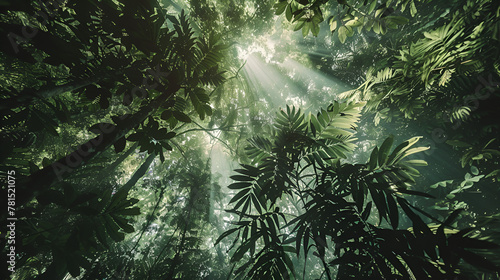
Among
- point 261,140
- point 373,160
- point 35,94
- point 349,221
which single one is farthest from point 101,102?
point 373,160

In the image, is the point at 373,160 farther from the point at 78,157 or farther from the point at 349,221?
the point at 78,157

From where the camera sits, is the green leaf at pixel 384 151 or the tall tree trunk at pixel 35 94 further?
the green leaf at pixel 384 151

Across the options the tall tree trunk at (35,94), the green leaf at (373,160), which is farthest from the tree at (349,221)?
the tall tree trunk at (35,94)

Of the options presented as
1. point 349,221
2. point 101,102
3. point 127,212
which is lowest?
point 127,212

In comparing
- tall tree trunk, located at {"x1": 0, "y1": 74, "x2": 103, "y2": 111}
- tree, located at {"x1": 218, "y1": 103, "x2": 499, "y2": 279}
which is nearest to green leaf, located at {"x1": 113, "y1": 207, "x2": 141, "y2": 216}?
tree, located at {"x1": 218, "y1": 103, "x2": 499, "y2": 279}

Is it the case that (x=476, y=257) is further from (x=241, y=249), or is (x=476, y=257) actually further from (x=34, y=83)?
(x=34, y=83)

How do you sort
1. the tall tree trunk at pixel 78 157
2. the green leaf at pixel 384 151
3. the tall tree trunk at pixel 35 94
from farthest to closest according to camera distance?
1. the green leaf at pixel 384 151
2. the tall tree trunk at pixel 35 94
3. the tall tree trunk at pixel 78 157

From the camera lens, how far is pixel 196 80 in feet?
5.06

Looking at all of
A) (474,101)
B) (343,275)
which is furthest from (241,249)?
(474,101)

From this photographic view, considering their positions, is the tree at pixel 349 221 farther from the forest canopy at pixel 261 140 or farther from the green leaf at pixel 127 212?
the green leaf at pixel 127 212

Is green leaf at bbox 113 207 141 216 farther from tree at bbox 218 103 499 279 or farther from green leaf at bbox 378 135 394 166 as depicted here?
green leaf at bbox 378 135 394 166

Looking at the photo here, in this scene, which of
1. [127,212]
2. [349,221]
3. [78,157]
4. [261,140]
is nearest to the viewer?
[78,157]

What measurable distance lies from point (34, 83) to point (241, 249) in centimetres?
303

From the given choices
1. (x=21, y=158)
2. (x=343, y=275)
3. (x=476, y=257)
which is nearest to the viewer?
(x=476, y=257)
